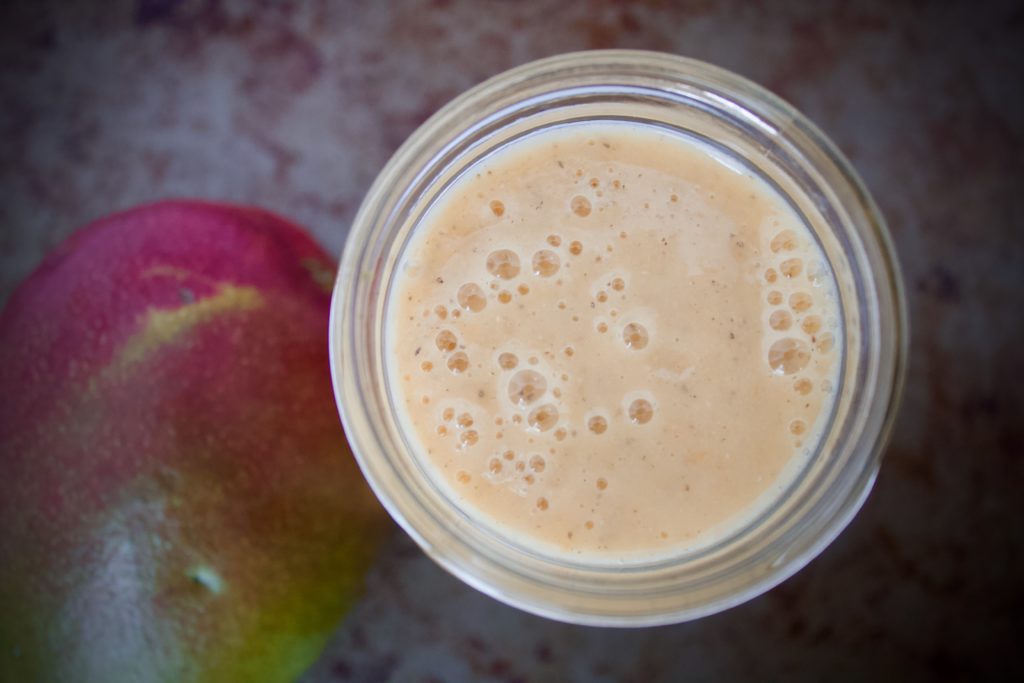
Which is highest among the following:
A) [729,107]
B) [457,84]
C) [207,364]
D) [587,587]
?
[729,107]

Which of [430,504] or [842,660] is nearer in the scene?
[430,504]

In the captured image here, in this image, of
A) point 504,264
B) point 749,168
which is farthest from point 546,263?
point 749,168

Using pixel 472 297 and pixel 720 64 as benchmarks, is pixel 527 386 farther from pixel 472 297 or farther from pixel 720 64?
pixel 720 64

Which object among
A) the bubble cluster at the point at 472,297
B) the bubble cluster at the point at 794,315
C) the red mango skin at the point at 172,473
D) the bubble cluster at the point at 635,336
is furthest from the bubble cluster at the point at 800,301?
the red mango skin at the point at 172,473

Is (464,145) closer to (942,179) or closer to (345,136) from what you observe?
(345,136)

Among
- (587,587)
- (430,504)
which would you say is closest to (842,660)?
(587,587)

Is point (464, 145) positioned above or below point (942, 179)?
below

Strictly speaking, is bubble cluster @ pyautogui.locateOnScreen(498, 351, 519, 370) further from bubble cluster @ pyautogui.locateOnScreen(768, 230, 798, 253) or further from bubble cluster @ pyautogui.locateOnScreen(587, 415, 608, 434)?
bubble cluster @ pyautogui.locateOnScreen(768, 230, 798, 253)
